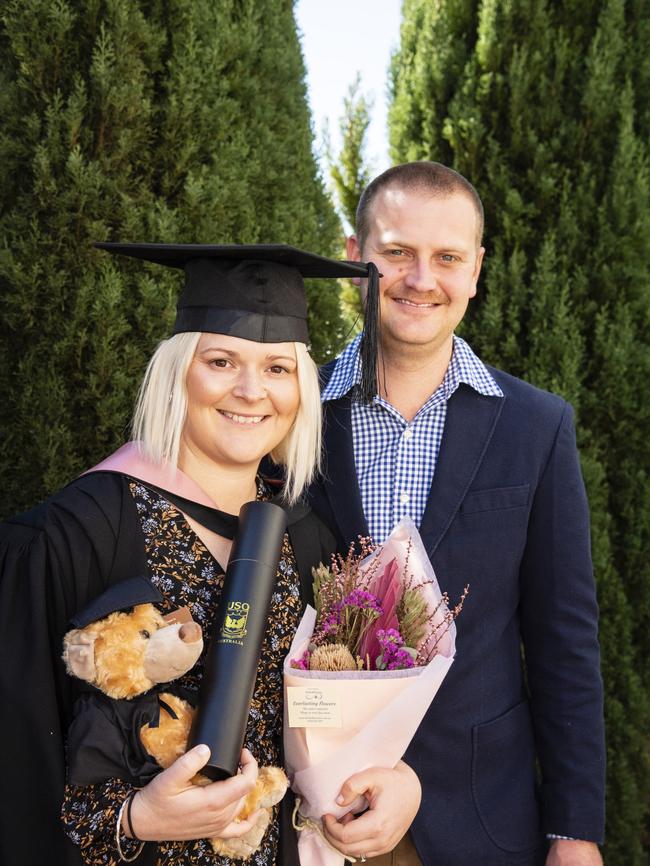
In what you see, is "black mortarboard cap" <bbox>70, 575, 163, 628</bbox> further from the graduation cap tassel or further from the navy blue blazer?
the graduation cap tassel

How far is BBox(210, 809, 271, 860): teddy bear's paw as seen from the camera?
6.77 feet

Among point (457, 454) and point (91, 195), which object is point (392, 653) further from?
point (91, 195)

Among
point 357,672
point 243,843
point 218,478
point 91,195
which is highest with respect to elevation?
point 91,195

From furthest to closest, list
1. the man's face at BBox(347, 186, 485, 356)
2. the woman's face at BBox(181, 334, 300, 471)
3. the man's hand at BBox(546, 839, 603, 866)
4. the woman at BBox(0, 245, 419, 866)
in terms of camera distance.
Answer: the man's face at BBox(347, 186, 485, 356) → the man's hand at BBox(546, 839, 603, 866) → the woman's face at BBox(181, 334, 300, 471) → the woman at BBox(0, 245, 419, 866)

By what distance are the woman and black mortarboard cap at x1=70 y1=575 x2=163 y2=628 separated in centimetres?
13

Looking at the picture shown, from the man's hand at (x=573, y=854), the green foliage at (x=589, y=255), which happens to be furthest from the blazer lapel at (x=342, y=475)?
the green foliage at (x=589, y=255)

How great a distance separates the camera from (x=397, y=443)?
9.37 feet

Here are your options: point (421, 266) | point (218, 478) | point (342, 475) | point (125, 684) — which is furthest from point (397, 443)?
point (125, 684)

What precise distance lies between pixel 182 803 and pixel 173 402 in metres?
0.98

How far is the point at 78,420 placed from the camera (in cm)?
335

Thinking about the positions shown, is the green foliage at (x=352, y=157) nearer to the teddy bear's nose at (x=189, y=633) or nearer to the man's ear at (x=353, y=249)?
the man's ear at (x=353, y=249)

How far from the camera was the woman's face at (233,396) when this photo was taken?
7.56 feet

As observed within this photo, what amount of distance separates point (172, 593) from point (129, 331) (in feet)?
4.81

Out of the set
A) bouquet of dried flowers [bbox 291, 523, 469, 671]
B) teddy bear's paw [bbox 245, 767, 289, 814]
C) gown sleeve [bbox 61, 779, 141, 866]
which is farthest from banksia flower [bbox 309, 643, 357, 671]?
gown sleeve [bbox 61, 779, 141, 866]
